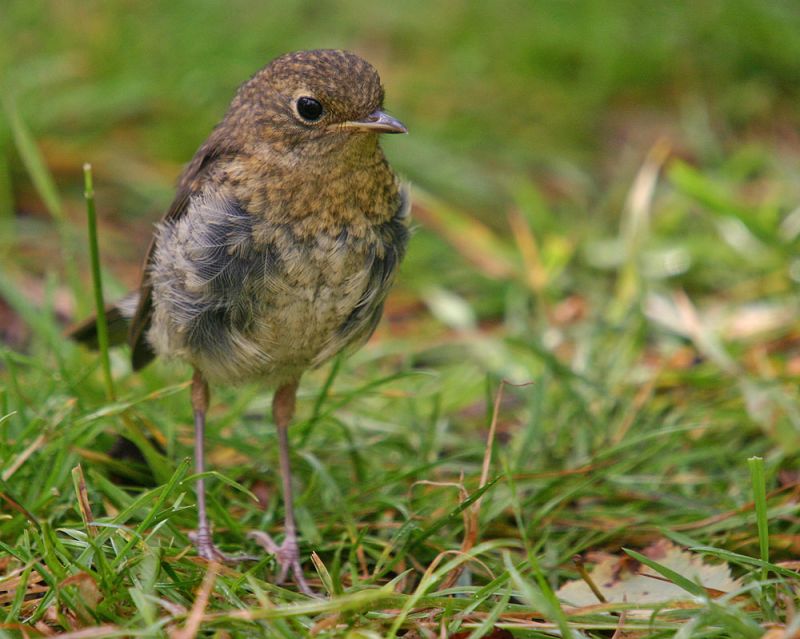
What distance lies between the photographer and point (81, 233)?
5703 millimetres

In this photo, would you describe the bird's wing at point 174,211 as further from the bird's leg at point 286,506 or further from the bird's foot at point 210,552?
the bird's foot at point 210,552

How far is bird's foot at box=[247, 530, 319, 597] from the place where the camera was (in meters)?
3.38

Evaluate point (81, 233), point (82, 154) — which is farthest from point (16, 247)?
point (82, 154)

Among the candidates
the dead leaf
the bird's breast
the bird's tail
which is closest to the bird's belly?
the bird's breast

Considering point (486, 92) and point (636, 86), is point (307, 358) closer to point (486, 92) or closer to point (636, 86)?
point (486, 92)

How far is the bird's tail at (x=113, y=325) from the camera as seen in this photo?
4012 millimetres

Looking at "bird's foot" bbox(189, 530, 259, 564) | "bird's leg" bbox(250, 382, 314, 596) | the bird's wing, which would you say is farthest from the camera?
the bird's wing

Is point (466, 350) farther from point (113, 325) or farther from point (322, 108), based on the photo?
point (322, 108)

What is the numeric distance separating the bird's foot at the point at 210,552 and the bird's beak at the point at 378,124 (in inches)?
52.1

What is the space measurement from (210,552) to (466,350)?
2.11m

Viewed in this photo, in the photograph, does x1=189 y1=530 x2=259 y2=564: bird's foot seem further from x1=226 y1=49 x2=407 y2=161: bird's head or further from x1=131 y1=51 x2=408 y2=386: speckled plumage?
x1=226 y1=49 x2=407 y2=161: bird's head

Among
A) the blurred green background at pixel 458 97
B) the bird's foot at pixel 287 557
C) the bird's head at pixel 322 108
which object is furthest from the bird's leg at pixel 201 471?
the blurred green background at pixel 458 97

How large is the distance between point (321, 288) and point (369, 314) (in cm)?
23

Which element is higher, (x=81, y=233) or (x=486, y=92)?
(x=486, y=92)
